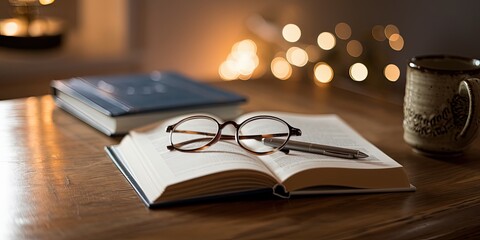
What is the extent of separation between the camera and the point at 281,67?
226 cm

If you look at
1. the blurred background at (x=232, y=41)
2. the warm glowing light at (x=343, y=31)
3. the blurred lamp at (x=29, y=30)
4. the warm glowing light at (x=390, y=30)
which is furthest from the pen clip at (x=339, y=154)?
the blurred lamp at (x=29, y=30)

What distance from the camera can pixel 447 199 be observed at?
2.70 feet

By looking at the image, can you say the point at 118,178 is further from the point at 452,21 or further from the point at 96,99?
the point at 452,21

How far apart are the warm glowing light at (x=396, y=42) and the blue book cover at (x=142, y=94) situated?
2.62ft

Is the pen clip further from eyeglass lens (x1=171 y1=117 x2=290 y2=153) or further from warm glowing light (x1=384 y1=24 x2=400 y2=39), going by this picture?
warm glowing light (x1=384 y1=24 x2=400 y2=39)

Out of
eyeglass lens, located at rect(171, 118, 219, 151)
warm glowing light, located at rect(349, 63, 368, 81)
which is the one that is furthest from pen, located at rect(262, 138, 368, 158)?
warm glowing light, located at rect(349, 63, 368, 81)

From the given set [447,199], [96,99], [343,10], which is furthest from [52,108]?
[343,10]

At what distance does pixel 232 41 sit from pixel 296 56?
1.10 feet

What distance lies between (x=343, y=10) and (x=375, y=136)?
44.0 inches

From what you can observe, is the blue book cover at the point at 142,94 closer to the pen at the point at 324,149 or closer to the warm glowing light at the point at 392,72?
the pen at the point at 324,149

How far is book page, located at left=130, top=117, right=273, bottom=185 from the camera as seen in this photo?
2.58 ft

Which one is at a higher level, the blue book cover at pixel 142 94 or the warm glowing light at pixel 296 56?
the blue book cover at pixel 142 94

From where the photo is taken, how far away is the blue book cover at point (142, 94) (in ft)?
3.66

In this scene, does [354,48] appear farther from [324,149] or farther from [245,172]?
[245,172]
